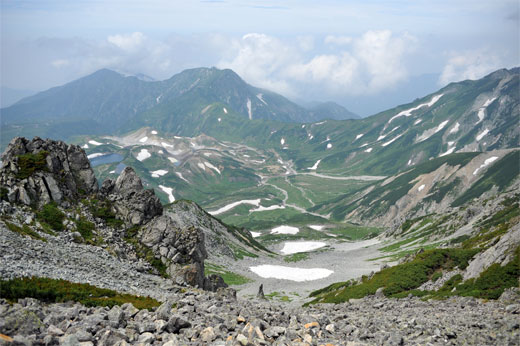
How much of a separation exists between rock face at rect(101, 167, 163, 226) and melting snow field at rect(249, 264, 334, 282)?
1900 inches

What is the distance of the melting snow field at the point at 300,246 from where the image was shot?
17255 cm

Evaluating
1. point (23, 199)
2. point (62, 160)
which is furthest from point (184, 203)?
point (23, 199)

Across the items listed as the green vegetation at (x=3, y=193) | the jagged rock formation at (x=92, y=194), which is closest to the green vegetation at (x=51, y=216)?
the jagged rock formation at (x=92, y=194)

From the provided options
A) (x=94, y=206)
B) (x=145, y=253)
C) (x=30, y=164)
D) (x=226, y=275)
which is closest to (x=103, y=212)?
(x=94, y=206)

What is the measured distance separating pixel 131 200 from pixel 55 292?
111ft

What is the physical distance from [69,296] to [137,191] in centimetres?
3698

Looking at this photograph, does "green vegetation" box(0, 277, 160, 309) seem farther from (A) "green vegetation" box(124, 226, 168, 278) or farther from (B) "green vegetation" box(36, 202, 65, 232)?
(A) "green vegetation" box(124, 226, 168, 278)

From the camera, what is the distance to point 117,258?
41719mm

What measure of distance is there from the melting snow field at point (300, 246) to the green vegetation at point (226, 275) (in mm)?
83899

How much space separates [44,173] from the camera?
47.5 m

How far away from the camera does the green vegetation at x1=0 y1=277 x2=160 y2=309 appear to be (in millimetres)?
22361

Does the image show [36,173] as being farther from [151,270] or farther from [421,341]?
[421,341]

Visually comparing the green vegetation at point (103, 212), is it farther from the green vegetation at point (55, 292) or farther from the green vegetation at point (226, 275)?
the green vegetation at point (226, 275)

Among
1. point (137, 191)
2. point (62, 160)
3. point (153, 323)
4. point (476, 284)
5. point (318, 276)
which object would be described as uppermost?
point (62, 160)
